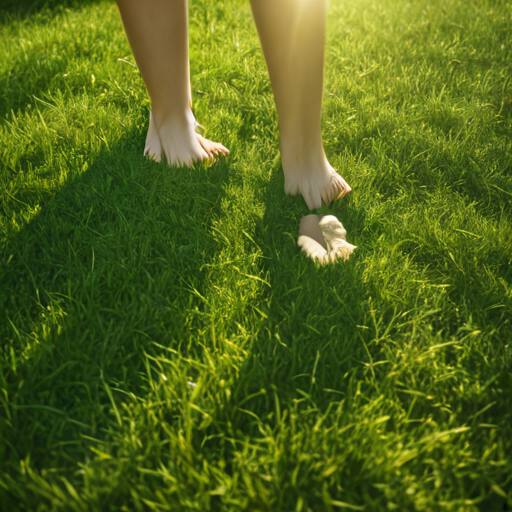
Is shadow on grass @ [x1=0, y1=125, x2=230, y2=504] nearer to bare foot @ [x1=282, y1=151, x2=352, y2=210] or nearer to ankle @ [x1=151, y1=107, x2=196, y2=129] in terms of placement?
ankle @ [x1=151, y1=107, x2=196, y2=129]

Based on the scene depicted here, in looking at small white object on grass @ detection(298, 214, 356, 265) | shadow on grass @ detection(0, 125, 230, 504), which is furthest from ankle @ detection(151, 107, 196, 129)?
small white object on grass @ detection(298, 214, 356, 265)

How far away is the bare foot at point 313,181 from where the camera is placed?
76.0 inches

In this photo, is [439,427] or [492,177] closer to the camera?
[439,427]

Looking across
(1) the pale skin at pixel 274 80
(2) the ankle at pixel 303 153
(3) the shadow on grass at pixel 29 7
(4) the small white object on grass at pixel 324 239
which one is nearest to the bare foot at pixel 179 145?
(1) the pale skin at pixel 274 80

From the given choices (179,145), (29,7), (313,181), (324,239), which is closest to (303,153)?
(313,181)

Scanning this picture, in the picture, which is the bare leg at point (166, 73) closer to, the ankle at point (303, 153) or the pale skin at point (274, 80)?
the pale skin at point (274, 80)

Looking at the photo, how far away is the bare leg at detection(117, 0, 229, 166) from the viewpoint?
184 centimetres

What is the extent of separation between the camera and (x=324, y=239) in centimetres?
175

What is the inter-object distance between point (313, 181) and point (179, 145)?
0.66 metres

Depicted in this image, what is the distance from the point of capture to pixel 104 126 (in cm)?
231

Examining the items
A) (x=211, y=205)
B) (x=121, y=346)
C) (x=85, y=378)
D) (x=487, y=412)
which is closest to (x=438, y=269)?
(x=487, y=412)

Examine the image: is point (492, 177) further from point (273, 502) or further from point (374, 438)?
point (273, 502)

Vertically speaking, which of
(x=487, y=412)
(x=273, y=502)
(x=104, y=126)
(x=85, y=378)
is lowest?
(x=487, y=412)

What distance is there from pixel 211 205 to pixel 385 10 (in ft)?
8.27
